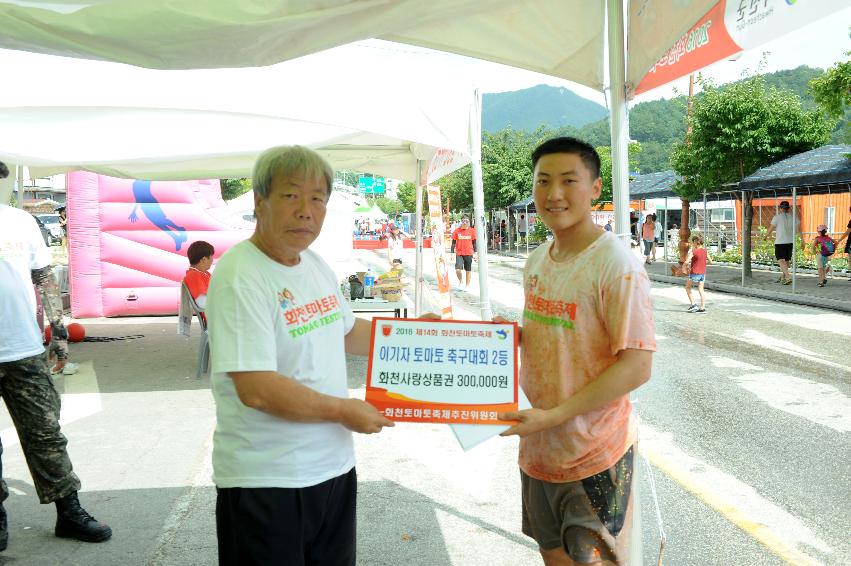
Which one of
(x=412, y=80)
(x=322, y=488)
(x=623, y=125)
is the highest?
(x=412, y=80)

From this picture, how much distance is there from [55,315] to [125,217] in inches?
233

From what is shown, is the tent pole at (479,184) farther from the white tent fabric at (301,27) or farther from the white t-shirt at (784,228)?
the white t-shirt at (784,228)

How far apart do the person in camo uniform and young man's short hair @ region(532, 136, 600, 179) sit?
9.75 ft

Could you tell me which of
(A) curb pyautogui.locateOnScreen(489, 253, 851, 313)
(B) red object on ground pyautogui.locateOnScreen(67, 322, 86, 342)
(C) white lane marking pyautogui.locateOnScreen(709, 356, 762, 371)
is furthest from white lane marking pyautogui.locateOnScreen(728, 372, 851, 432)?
(B) red object on ground pyautogui.locateOnScreen(67, 322, 86, 342)

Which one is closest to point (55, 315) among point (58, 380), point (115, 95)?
point (58, 380)

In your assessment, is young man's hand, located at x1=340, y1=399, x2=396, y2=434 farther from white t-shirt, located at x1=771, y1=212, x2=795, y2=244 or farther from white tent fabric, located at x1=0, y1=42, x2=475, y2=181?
white t-shirt, located at x1=771, y1=212, x2=795, y2=244

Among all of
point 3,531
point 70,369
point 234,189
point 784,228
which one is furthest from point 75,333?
A: point 234,189

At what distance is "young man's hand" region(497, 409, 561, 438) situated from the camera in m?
2.21

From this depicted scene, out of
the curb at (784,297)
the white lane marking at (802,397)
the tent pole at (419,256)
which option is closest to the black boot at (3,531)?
the white lane marking at (802,397)

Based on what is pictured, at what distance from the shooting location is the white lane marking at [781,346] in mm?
9094

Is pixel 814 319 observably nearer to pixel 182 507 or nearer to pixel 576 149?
pixel 182 507

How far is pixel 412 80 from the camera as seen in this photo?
600cm

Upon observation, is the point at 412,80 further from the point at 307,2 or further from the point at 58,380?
the point at 58,380

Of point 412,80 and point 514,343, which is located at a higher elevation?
point 412,80
